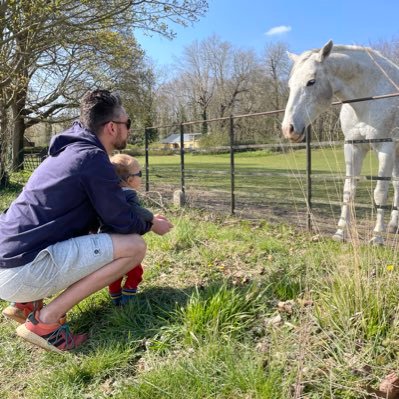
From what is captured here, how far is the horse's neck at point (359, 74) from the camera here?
16.6 feet

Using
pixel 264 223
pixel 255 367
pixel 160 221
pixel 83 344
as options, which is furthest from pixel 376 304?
pixel 264 223

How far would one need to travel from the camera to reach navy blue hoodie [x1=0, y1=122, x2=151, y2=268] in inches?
104

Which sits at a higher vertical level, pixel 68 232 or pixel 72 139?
pixel 72 139

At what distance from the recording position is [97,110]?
113 inches

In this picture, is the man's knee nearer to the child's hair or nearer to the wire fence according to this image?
the child's hair

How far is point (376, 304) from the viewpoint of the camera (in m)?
2.31

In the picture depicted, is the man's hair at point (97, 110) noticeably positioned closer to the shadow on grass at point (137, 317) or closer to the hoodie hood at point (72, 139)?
the hoodie hood at point (72, 139)

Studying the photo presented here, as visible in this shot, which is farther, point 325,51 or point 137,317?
point 325,51

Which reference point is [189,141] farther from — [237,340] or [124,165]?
[237,340]

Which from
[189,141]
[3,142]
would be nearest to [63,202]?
[3,142]

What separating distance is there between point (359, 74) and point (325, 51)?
1.96ft

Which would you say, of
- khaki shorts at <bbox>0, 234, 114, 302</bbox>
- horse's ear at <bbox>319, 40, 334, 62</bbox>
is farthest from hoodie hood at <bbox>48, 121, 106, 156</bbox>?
horse's ear at <bbox>319, 40, 334, 62</bbox>

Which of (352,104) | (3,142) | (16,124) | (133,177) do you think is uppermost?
(16,124)

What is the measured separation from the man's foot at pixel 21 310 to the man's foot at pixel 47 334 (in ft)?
0.69
